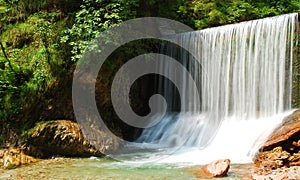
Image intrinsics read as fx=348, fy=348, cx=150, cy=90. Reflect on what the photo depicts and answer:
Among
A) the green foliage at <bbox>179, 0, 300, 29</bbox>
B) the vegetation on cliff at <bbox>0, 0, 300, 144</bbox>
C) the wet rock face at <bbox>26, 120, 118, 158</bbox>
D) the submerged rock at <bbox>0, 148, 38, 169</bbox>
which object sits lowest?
the submerged rock at <bbox>0, 148, 38, 169</bbox>

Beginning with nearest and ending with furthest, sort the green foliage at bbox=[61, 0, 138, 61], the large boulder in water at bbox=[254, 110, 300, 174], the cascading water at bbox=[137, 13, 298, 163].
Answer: the large boulder in water at bbox=[254, 110, 300, 174], the cascading water at bbox=[137, 13, 298, 163], the green foliage at bbox=[61, 0, 138, 61]

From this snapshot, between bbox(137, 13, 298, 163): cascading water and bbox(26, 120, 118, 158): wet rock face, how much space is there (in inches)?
91.4

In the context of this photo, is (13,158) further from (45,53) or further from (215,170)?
(215,170)

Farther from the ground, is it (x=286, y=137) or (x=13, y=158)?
(x=286, y=137)

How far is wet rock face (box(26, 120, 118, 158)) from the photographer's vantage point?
8953 mm

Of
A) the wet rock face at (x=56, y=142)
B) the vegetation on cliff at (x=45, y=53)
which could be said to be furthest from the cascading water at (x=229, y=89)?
the wet rock face at (x=56, y=142)

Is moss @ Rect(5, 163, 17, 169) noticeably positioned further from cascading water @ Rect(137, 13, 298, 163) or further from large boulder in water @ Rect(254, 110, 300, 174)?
large boulder in water @ Rect(254, 110, 300, 174)

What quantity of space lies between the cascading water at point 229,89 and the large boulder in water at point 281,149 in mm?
709

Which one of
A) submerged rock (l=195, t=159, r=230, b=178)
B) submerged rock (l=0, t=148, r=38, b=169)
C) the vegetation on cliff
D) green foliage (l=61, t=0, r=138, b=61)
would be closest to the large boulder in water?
submerged rock (l=195, t=159, r=230, b=178)

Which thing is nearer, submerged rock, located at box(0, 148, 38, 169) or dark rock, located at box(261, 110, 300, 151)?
dark rock, located at box(261, 110, 300, 151)

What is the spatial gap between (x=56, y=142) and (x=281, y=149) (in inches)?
214

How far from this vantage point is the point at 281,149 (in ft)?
23.4

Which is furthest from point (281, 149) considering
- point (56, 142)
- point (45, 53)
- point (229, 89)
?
point (45, 53)

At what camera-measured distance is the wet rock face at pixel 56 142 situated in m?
8.95
